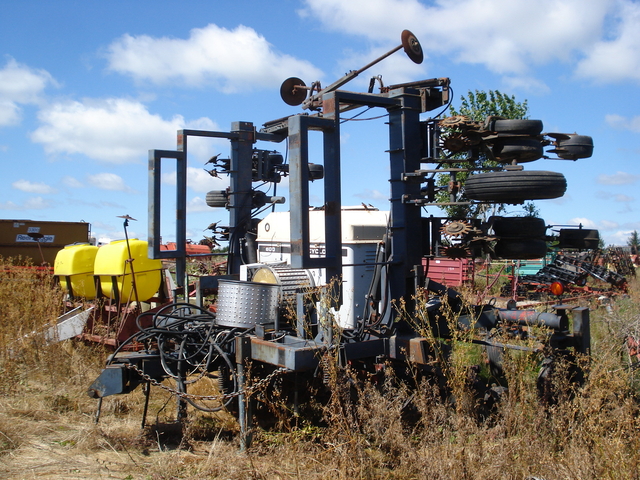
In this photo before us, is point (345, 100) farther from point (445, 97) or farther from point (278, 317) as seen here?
point (278, 317)

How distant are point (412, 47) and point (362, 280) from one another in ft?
8.86

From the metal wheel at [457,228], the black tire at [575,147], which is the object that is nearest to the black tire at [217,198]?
the metal wheel at [457,228]

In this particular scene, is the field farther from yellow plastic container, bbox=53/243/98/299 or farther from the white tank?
yellow plastic container, bbox=53/243/98/299

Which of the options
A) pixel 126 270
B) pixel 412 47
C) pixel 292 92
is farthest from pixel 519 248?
pixel 126 270

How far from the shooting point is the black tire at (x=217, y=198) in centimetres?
835

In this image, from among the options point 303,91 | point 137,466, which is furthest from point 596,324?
point 137,466

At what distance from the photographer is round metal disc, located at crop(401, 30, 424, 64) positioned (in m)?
6.39

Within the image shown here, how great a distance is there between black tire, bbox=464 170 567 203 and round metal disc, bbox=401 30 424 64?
5.89 ft

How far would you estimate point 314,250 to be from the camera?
24.0 ft

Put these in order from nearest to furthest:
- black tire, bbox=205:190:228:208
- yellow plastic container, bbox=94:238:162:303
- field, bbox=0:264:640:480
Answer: field, bbox=0:264:640:480 → black tire, bbox=205:190:228:208 → yellow plastic container, bbox=94:238:162:303

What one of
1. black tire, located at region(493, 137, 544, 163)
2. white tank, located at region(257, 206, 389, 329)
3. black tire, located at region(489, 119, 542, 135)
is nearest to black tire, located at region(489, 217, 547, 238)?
black tire, located at region(493, 137, 544, 163)

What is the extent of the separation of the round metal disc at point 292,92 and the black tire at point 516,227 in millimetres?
3566

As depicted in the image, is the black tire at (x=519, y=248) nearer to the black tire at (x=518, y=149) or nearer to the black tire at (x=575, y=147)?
the black tire at (x=518, y=149)

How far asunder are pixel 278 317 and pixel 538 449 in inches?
102
